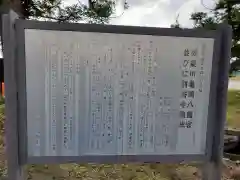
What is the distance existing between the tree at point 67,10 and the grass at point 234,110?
9218 millimetres

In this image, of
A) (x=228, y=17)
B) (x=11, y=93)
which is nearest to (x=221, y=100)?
(x=11, y=93)

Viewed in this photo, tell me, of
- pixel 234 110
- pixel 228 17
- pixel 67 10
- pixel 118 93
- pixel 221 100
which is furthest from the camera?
pixel 234 110

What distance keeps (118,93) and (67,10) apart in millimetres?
2371

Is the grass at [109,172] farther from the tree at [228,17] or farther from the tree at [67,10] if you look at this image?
the tree at [228,17]

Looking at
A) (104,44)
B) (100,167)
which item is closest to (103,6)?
(100,167)

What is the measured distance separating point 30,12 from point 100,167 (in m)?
2.04

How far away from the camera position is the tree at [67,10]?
3.83m

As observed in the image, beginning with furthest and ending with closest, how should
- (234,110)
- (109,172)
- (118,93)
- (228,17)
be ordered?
(234,110), (228,17), (109,172), (118,93)

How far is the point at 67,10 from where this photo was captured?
4074mm

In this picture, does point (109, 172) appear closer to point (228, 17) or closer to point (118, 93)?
point (118, 93)

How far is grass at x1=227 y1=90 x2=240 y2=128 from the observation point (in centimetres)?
1269

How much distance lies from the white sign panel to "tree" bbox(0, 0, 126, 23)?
1900 millimetres

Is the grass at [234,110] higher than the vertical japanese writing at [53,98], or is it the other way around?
the vertical japanese writing at [53,98]

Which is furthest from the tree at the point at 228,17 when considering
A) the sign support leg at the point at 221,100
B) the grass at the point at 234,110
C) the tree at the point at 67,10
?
the grass at the point at 234,110
